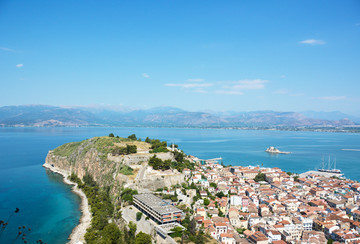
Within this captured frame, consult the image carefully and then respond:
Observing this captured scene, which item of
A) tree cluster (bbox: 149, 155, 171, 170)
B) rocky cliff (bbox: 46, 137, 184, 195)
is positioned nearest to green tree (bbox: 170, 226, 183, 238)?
rocky cliff (bbox: 46, 137, 184, 195)

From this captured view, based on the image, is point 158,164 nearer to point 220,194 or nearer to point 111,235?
point 220,194

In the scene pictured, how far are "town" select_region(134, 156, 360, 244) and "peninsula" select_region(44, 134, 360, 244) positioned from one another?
0.04m

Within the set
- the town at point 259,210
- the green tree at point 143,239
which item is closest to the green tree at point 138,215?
the town at point 259,210

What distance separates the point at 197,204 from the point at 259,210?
464 centimetres

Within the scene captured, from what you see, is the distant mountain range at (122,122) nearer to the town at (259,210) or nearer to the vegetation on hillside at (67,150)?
the vegetation on hillside at (67,150)

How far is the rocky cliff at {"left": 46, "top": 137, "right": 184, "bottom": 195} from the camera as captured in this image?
18.3 metres

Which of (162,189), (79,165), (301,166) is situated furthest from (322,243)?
(301,166)

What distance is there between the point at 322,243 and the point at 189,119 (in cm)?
16895

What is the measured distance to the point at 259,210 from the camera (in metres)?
18.3

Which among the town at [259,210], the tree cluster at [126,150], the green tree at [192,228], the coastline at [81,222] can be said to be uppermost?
the tree cluster at [126,150]

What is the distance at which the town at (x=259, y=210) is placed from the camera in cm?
1379

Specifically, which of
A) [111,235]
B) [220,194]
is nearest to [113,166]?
[220,194]

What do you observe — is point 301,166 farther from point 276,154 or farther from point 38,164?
point 38,164

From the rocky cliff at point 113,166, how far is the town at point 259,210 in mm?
1069
